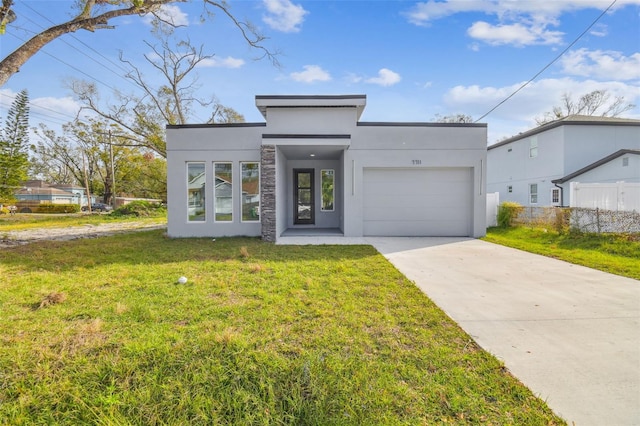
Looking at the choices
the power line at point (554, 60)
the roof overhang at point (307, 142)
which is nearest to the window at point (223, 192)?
the roof overhang at point (307, 142)

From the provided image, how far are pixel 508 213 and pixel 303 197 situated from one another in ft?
26.9

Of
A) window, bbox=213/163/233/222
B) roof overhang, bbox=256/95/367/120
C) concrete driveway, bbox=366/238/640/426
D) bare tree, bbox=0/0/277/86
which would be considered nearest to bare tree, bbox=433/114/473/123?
roof overhang, bbox=256/95/367/120

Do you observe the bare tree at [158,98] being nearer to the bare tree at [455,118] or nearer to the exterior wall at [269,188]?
the exterior wall at [269,188]

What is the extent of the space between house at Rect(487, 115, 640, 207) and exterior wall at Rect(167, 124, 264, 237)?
53.0 feet

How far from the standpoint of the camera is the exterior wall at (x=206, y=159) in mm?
9570

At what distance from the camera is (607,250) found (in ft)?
23.4

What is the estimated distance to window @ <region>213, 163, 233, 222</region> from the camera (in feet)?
32.0

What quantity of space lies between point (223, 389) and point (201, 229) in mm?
8220

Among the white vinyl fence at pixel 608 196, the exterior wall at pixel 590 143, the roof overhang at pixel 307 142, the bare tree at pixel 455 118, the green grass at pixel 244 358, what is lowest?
the green grass at pixel 244 358

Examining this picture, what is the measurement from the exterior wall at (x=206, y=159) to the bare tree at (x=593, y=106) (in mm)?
30411

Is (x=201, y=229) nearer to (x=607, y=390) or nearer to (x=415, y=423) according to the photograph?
(x=415, y=423)

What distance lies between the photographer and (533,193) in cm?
1764

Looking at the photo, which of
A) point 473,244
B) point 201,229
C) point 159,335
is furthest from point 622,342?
point 201,229

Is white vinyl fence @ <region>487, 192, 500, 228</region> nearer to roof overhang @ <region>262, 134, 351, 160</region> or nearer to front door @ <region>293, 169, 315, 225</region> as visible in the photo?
roof overhang @ <region>262, 134, 351, 160</region>
